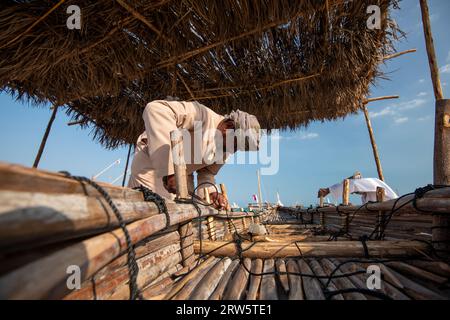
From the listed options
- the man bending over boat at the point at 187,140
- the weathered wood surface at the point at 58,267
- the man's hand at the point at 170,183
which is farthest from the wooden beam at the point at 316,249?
the weathered wood surface at the point at 58,267

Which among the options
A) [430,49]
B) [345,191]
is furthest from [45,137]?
[345,191]

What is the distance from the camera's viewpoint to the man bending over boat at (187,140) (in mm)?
1925

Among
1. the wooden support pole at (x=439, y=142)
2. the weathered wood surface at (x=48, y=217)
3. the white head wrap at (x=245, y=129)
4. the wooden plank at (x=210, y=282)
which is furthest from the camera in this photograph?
the white head wrap at (x=245, y=129)

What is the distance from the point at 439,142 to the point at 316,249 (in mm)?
1535

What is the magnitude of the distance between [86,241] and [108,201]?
0.41 ft

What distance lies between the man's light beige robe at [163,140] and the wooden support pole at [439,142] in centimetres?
185

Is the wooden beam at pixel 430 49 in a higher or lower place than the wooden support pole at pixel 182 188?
higher

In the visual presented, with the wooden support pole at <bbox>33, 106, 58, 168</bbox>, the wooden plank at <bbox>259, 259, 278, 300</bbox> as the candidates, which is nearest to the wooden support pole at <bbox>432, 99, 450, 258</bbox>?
the wooden plank at <bbox>259, 259, 278, 300</bbox>

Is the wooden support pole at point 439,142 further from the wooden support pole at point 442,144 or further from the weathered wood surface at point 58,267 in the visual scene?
the weathered wood surface at point 58,267

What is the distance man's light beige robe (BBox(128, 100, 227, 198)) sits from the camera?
6.29 feet

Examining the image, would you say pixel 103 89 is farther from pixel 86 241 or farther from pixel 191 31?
pixel 86 241

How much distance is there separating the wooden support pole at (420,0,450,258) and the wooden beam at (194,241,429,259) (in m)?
0.11

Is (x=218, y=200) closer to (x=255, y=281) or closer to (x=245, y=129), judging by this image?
(x=245, y=129)

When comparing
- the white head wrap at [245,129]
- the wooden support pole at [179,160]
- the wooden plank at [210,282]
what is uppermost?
the white head wrap at [245,129]
